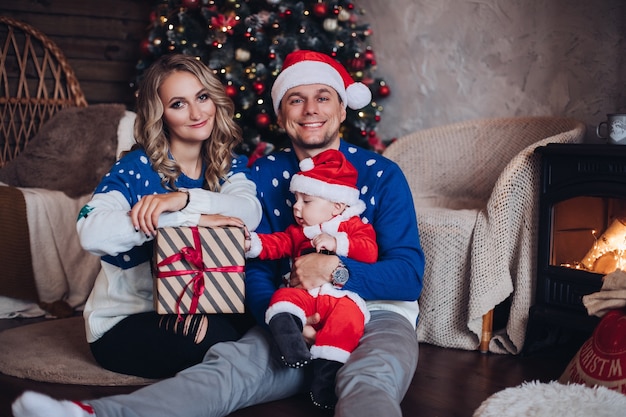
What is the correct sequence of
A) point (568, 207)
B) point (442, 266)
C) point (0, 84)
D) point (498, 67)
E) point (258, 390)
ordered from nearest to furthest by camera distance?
point (258, 390) → point (568, 207) → point (442, 266) → point (498, 67) → point (0, 84)

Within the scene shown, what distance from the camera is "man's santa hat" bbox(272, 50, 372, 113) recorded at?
247 centimetres

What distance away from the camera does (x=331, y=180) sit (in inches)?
88.1

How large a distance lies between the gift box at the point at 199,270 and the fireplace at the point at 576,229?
127 centimetres

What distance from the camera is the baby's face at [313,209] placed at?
2.25 m

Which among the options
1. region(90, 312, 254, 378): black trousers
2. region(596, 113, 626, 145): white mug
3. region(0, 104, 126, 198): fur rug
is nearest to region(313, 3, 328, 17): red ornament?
region(0, 104, 126, 198): fur rug

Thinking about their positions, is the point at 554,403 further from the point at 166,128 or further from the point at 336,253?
the point at 166,128

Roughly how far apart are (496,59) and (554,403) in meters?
2.46

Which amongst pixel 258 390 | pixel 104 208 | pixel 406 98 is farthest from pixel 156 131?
pixel 406 98

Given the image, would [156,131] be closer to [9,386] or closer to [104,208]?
[104,208]

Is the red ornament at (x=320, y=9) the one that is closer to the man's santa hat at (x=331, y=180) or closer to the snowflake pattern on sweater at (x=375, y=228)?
the snowflake pattern on sweater at (x=375, y=228)

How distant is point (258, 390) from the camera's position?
2111mm

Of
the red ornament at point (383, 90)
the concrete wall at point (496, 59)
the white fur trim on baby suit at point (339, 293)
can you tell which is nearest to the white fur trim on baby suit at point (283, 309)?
the white fur trim on baby suit at point (339, 293)

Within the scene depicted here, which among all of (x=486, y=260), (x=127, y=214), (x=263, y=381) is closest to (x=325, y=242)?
(x=263, y=381)

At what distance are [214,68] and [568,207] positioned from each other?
227 cm
